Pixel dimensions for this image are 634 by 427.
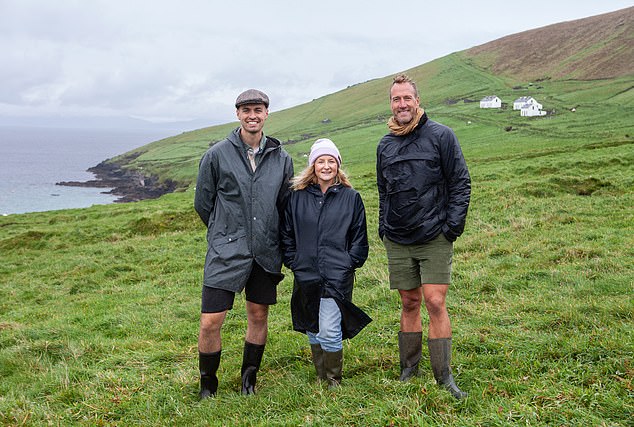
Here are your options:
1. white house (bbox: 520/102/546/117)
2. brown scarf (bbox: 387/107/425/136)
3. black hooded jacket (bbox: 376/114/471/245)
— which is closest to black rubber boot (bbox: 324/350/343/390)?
black hooded jacket (bbox: 376/114/471/245)

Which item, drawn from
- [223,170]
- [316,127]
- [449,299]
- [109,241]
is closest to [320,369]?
[223,170]

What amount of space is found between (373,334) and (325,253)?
7.66ft

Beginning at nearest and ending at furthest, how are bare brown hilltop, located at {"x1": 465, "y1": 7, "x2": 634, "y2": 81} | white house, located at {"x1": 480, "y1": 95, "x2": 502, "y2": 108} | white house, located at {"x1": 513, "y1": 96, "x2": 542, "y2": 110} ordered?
white house, located at {"x1": 513, "y1": 96, "x2": 542, "y2": 110} → white house, located at {"x1": 480, "y1": 95, "x2": 502, "y2": 108} → bare brown hilltop, located at {"x1": 465, "y1": 7, "x2": 634, "y2": 81}

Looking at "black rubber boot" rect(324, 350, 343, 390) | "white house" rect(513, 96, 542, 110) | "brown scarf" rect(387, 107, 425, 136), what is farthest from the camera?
"white house" rect(513, 96, 542, 110)

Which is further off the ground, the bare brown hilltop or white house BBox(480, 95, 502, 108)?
the bare brown hilltop

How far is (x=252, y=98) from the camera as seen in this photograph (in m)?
5.89

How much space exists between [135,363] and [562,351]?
569 centimetres

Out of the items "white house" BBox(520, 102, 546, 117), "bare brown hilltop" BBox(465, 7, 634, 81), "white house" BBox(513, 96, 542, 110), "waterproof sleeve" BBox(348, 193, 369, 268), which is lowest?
"waterproof sleeve" BBox(348, 193, 369, 268)

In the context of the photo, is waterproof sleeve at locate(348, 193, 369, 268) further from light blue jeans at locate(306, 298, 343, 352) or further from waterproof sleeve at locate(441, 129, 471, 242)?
waterproof sleeve at locate(441, 129, 471, 242)

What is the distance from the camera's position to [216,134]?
6240 inches

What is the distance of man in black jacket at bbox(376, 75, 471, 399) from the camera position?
5.46 m

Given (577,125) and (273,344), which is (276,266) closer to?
(273,344)

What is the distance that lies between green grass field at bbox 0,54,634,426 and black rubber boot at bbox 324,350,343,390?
160 mm

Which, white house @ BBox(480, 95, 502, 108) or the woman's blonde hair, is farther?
white house @ BBox(480, 95, 502, 108)
